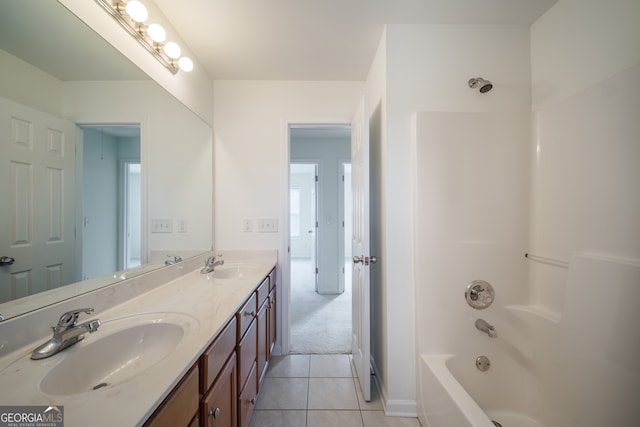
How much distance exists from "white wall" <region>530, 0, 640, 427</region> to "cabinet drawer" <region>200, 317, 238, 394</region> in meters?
1.61

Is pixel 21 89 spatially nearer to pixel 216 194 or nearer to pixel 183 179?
pixel 183 179

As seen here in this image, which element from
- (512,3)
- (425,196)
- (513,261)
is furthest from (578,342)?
(512,3)

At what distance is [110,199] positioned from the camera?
3.62ft

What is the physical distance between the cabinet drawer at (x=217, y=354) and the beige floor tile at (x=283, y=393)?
760mm

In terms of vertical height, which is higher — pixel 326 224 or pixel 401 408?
pixel 326 224

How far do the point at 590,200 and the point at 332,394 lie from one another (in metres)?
1.86

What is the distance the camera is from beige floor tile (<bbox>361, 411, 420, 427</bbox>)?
136 centimetres

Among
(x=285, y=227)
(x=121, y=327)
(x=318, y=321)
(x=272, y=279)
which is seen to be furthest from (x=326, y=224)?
(x=121, y=327)

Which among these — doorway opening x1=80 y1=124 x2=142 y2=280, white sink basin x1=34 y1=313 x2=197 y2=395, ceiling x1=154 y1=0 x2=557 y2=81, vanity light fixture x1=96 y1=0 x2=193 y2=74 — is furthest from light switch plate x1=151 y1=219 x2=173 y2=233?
ceiling x1=154 y1=0 x2=557 y2=81

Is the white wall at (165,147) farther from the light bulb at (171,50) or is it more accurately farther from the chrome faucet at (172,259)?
the light bulb at (171,50)

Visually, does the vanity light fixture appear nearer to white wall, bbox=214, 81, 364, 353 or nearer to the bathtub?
white wall, bbox=214, 81, 364, 353

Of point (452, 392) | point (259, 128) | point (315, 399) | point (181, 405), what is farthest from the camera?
point (259, 128)

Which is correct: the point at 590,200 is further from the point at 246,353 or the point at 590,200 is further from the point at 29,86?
the point at 29,86

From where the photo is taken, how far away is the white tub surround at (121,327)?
20.0 inches
